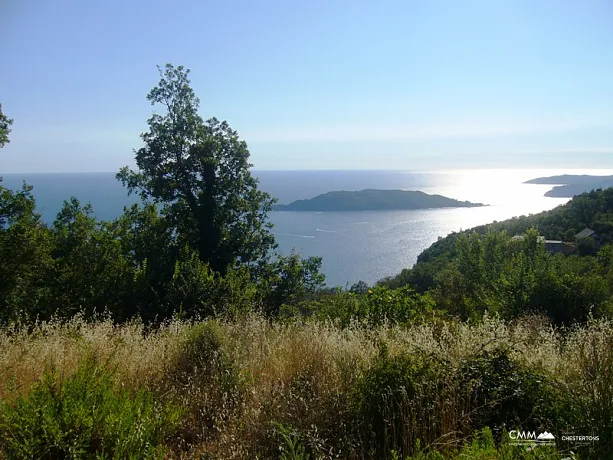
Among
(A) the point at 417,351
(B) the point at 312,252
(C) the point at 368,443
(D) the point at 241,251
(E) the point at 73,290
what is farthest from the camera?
(B) the point at 312,252

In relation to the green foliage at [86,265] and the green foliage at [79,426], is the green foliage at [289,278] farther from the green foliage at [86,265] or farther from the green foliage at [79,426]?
the green foliage at [79,426]

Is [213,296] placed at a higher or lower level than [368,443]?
lower

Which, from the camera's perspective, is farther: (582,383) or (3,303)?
(3,303)

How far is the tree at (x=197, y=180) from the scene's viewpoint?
53.5ft

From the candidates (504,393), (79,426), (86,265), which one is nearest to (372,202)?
(86,265)

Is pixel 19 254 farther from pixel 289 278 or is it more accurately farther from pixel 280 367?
pixel 280 367

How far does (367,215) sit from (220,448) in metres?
100

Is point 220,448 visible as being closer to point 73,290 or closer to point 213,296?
point 213,296

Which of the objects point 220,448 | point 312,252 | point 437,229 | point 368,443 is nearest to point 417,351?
point 368,443

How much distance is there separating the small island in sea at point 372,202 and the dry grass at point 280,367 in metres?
88.2

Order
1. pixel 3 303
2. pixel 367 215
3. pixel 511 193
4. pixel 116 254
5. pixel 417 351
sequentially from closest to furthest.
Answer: pixel 417 351 → pixel 3 303 → pixel 116 254 → pixel 367 215 → pixel 511 193

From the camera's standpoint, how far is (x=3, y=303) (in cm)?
1051

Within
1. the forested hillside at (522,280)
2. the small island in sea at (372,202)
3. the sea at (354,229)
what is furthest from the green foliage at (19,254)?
the small island in sea at (372,202)

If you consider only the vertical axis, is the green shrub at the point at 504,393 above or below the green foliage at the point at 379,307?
above
